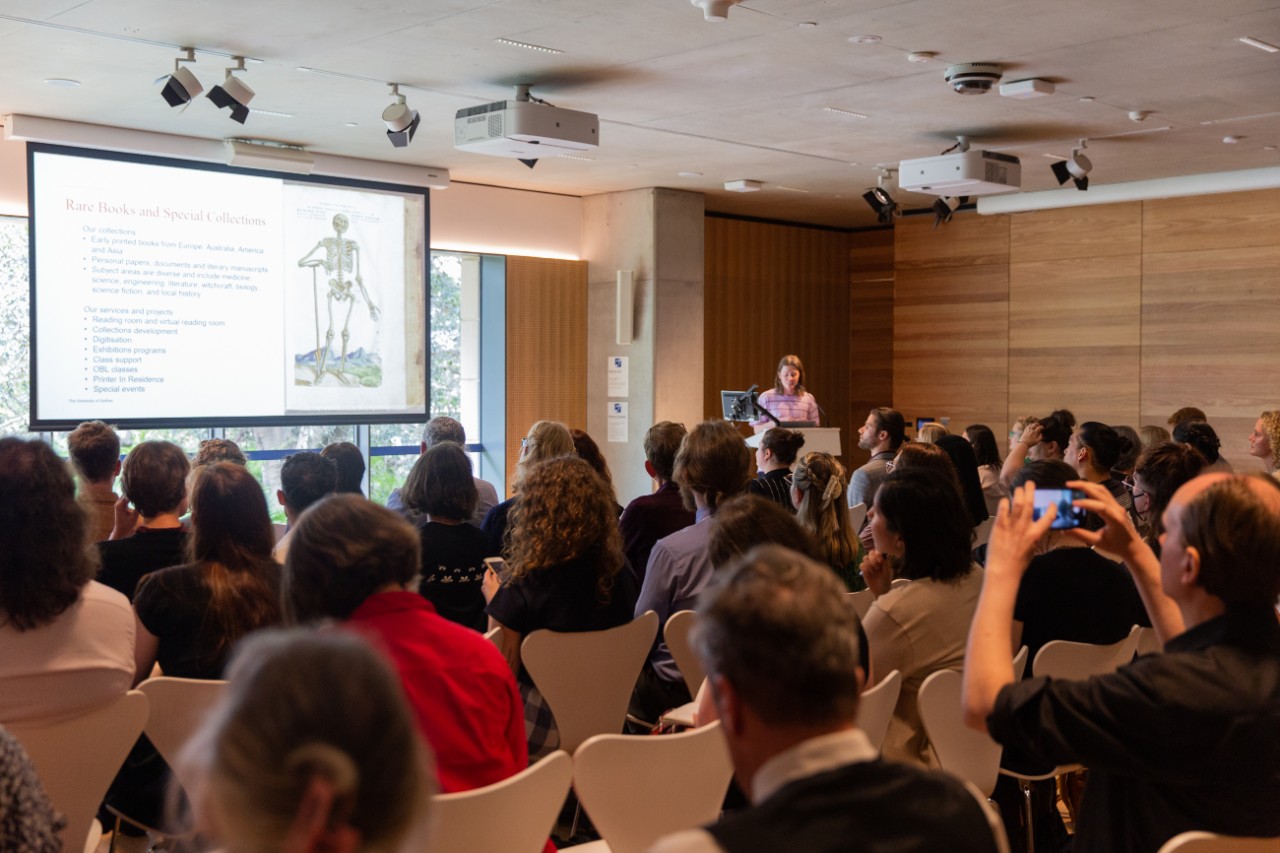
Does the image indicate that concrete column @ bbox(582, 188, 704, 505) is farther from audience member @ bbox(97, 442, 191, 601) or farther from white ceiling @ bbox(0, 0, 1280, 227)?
audience member @ bbox(97, 442, 191, 601)

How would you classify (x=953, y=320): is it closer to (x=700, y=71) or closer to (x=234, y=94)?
(x=700, y=71)

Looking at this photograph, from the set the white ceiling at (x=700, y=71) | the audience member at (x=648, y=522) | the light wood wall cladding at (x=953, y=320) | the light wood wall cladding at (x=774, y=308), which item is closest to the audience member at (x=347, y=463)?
the audience member at (x=648, y=522)

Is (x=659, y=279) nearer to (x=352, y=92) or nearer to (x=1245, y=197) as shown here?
(x=352, y=92)

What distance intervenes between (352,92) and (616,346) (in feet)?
15.1

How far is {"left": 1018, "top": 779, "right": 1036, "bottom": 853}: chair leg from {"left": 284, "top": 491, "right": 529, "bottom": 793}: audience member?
78.2 inches

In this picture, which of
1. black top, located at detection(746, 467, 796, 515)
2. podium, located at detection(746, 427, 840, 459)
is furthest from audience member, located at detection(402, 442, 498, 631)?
podium, located at detection(746, 427, 840, 459)

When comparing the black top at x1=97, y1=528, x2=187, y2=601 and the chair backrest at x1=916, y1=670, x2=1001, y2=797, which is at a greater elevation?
the black top at x1=97, y1=528, x2=187, y2=601

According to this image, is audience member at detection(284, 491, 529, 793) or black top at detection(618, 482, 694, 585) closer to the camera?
audience member at detection(284, 491, 529, 793)

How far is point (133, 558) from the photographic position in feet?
12.3

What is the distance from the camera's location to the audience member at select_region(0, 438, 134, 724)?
2775mm

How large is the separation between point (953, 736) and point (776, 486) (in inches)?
101

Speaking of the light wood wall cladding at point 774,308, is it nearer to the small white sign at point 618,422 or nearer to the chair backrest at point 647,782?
the small white sign at point 618,422

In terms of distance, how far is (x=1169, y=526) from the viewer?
2.10m

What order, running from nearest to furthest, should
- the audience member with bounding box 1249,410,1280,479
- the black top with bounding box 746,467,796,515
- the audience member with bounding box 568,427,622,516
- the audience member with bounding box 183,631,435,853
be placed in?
the audience member with bounding box 183,631,435,853 < the black top with bounding box 746,467,796,515 < the audience member with bounding box 568,427,622,516 < the audience member with bounding box 1249,410,1280,479
